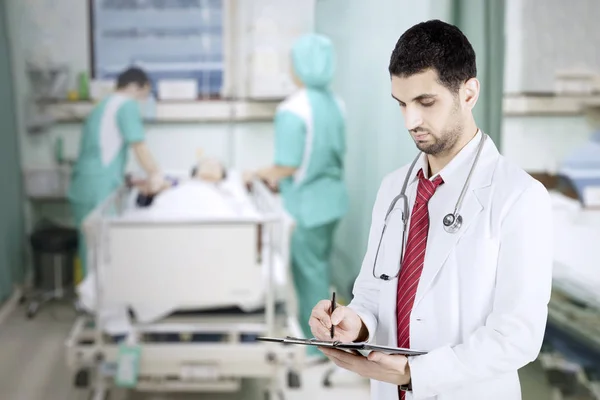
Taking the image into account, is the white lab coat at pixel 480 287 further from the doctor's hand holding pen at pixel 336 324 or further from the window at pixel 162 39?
the window at pixel 162 39

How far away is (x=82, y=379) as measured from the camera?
2.52 m

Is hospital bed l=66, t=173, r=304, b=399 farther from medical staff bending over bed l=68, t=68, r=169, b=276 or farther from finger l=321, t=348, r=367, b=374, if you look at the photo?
finger l=321, t=348, r=367, b=374

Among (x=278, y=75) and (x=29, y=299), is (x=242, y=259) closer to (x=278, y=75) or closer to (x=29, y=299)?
(x=278, y=75)

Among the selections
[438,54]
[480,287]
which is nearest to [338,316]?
[480,287]

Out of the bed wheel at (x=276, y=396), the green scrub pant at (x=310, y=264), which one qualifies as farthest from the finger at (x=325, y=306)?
the green scrub pant at (x=310, y=264)

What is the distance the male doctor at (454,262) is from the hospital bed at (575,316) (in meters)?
0.98

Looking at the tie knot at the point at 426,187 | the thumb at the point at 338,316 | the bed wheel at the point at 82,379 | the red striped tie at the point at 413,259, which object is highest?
the tie knot at the point at 426,187

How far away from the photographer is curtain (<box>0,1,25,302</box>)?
2869 mm

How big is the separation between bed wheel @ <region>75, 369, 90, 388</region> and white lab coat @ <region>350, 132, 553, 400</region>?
1.65m

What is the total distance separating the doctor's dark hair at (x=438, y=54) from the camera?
1064mm

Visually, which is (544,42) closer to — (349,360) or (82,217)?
(349,360)

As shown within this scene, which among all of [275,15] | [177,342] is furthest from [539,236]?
[275,15]

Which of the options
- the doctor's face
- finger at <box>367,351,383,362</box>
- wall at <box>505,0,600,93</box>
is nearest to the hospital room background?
wall at <box>505,0,600,93</box>

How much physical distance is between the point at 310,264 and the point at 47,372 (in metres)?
1.12
